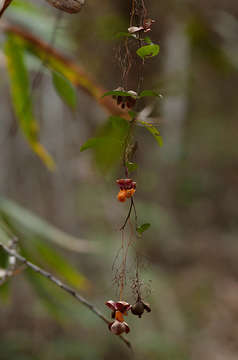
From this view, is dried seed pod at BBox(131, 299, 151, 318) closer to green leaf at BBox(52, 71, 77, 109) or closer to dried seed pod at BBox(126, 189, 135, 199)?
dried seed pod at BBox(126, 189, 135, 199)

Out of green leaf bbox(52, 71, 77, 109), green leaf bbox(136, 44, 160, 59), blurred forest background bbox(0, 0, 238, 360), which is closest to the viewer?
green leaf bbox(136, 44, 160, 59)

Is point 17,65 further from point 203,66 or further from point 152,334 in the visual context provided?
point 203,66

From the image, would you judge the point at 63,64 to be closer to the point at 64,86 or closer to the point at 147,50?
the point at 64,86

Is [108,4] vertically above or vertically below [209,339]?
above

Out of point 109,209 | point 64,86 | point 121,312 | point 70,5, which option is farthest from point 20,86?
point 109,209

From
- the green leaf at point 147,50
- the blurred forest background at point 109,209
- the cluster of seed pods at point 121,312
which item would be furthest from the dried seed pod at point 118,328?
the blurred forest background at point 109,209

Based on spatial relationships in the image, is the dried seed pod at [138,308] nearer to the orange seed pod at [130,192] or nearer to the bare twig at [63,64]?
the orange seed pod at [130,192]

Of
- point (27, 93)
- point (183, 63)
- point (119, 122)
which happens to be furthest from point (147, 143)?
point (119, 122)

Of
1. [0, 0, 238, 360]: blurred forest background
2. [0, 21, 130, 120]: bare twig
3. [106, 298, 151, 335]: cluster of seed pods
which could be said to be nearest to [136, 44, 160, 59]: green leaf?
[106, 298, 151, 335]: cluster of seed pods
